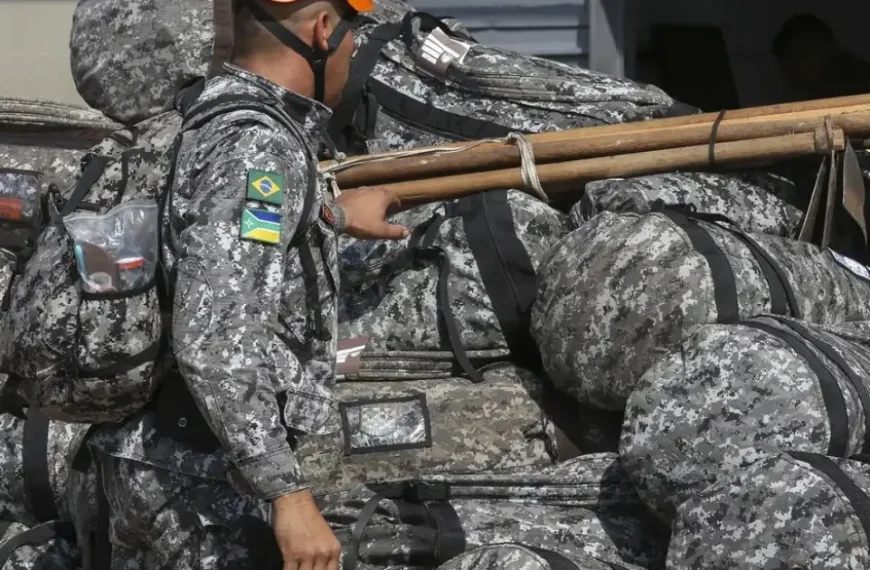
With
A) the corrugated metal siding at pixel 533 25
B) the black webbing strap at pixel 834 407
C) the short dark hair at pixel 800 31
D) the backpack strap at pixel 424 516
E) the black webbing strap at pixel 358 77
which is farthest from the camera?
the short dark hair at pixel 800 31

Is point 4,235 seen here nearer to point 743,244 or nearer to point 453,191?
point 453,191

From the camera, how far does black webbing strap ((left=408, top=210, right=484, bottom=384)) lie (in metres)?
3.19

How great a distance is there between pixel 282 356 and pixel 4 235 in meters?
1.58

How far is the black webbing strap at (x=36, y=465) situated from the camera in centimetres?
327

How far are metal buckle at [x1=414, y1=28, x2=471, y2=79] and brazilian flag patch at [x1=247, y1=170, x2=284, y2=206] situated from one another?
141 centimetres

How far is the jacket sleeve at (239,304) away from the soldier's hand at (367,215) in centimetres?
55

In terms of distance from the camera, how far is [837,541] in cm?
221

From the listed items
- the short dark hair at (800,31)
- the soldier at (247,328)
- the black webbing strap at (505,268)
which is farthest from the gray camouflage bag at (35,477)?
the short dark hair at (800,31)

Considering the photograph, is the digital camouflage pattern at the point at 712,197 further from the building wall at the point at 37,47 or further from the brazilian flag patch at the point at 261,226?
the building wall at the point at 37,47

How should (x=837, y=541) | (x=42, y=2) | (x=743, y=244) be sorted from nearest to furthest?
(x=837, y=541), (x=743, y=244), (x=42, y=2)

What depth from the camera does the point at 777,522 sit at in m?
2.28

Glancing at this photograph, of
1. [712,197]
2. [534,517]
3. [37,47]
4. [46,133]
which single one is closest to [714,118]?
[712,197]

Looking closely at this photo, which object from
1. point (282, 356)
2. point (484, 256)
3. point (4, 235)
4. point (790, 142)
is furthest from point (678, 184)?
point (4, 235)

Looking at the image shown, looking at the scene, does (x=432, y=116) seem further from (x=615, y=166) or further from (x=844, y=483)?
(x=844, y=483)
